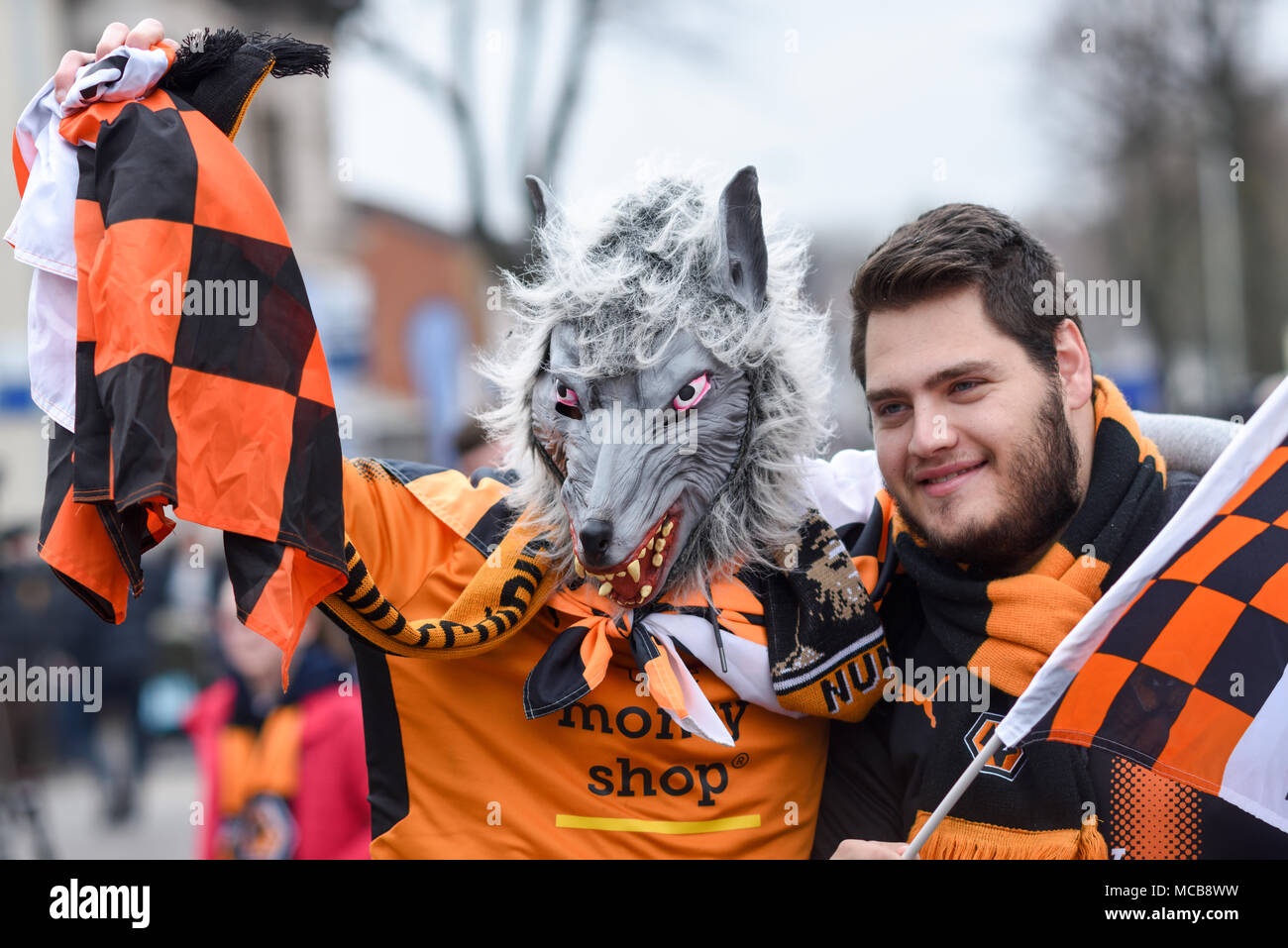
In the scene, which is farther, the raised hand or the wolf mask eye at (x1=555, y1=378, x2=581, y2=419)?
the wolf mask eye at (x1=555, y1=378, x2=581, y2=419)

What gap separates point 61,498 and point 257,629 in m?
0.50

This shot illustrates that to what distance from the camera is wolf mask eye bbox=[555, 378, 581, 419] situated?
2.66 metres

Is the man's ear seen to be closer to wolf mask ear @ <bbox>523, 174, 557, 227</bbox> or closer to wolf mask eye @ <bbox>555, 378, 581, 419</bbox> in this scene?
wolf mask eye @ <bbox>555, 378, 581, 419</bbox>

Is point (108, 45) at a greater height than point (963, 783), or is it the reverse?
point (108, 45)

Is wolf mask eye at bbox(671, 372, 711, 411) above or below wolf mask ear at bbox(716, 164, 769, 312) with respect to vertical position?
below

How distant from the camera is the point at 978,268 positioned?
280 centimetres

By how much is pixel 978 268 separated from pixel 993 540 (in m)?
0.64

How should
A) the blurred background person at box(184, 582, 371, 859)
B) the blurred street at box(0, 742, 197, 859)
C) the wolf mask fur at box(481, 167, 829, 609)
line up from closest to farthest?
the wolf mask fur at box(481, 167, 829, 609) < the blurred background person at box(184, 582, 371, 859) < the blurred street at box(0, 742, 197, 859)

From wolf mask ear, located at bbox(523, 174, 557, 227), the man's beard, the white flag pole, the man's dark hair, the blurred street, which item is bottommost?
the blurred street

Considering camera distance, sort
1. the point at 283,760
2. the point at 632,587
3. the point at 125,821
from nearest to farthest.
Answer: the point at 632,587
the point at 283,760
the point at 125,821

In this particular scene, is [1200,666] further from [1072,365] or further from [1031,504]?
[1072,365]

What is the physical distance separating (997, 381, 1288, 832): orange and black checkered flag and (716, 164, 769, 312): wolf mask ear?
1045 millimetres

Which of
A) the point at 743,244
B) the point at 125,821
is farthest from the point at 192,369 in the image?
the point at 125,821

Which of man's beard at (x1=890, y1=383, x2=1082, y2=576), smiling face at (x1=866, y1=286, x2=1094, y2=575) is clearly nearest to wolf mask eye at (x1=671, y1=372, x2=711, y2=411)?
smiling face at (x1=866, y1=286, x2=1094, y2=575)
